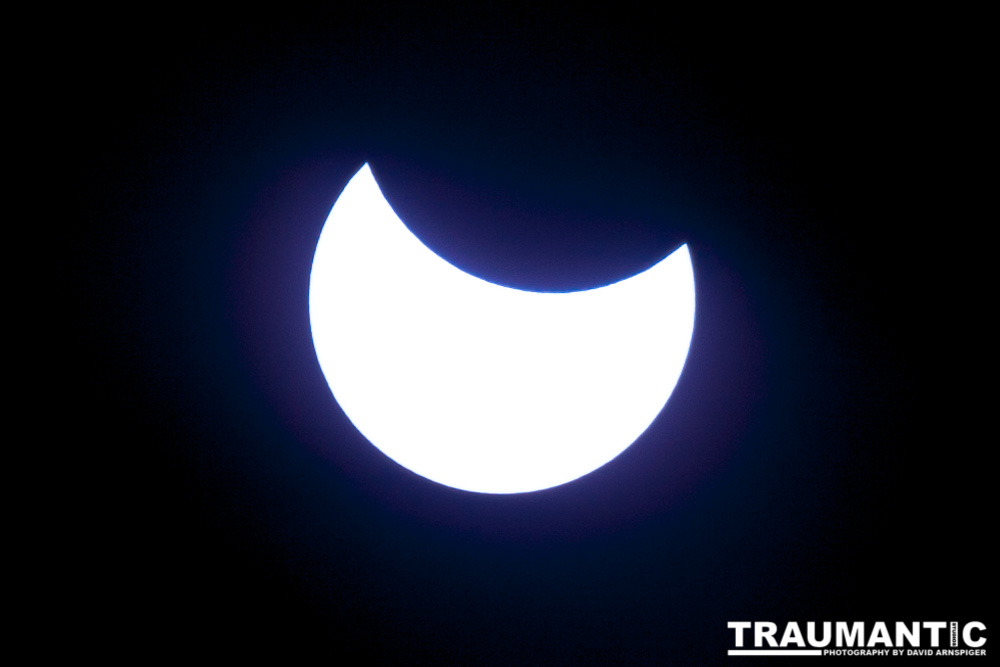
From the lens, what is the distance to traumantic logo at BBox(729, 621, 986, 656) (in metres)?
1.61

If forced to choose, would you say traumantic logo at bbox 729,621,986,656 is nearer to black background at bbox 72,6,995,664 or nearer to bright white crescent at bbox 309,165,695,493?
black background at bbox 72,6,995,664

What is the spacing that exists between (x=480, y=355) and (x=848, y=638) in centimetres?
109

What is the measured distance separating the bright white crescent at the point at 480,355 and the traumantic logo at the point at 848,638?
55 cm

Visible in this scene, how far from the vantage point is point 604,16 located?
5.11ft

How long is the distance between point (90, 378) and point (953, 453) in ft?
6.50

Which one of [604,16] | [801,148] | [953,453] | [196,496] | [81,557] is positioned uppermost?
[604,16]

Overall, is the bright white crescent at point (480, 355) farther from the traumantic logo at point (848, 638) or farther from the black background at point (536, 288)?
the traumantic logo at point (848, 638)

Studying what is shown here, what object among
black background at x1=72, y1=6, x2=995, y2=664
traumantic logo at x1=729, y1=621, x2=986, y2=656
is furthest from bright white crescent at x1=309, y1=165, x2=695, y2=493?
traumantic logo at x1=729, y1=621, x2=986, y2=656

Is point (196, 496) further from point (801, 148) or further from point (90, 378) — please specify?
point (801, 148)

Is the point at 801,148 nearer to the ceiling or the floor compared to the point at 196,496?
nearer to the ceiling

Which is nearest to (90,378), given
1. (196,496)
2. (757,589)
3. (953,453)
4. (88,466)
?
(88,466)

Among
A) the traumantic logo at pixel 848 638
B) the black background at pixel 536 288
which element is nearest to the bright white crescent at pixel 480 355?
the black background at pixel 536 288

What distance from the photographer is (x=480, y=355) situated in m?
1.75

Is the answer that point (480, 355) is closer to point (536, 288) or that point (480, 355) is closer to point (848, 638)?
→ point (536, 288)
